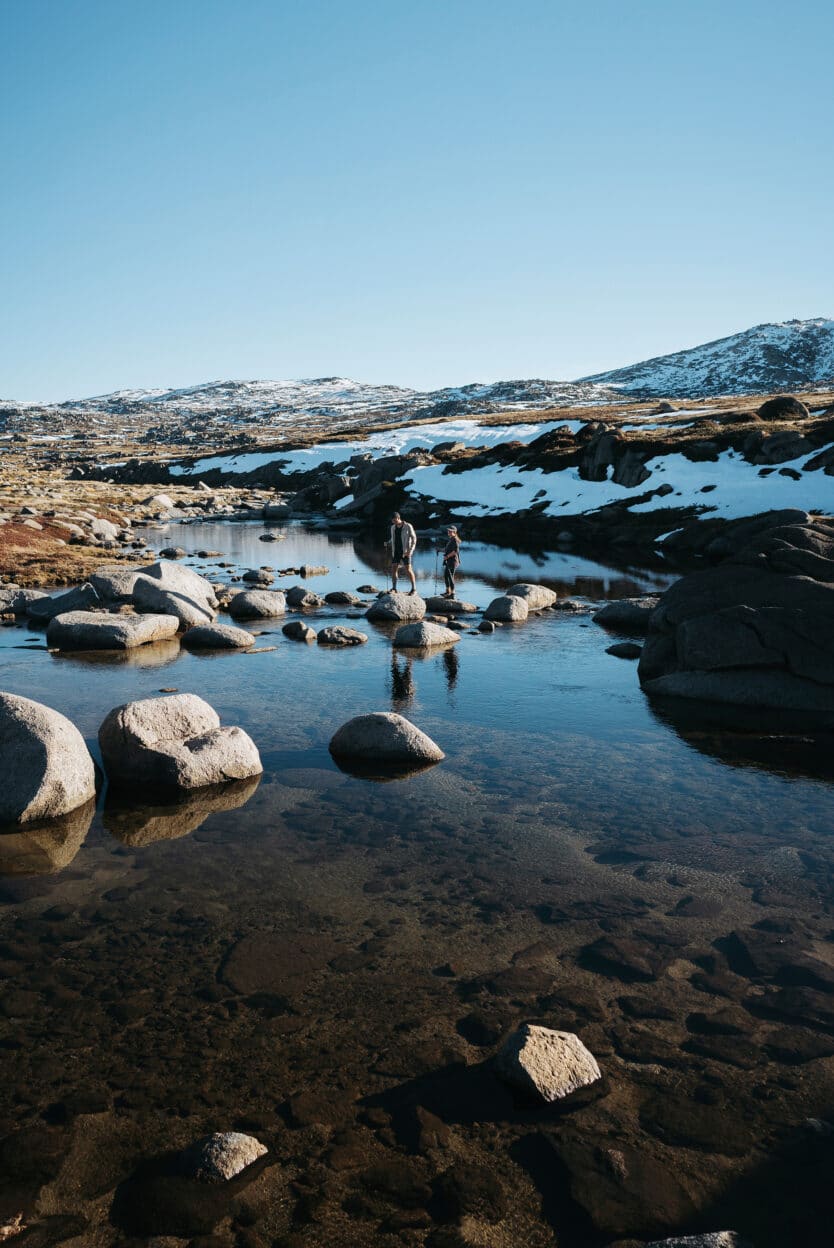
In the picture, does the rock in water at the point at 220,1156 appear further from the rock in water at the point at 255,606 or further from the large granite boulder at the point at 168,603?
the rock in water at the point at 255,606

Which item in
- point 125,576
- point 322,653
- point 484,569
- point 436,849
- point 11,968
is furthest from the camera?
point 484,569

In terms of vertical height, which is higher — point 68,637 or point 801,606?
point 801,606

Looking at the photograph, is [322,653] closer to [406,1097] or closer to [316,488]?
[406,1097]

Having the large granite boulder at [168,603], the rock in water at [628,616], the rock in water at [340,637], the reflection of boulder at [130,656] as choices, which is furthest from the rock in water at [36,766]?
the rock in water at [628,616]

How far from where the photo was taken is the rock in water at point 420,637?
82.6ft

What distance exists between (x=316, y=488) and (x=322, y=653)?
69.8 m

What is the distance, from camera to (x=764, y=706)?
61.8 feet

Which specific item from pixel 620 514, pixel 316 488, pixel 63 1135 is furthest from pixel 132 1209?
pixel 316 488

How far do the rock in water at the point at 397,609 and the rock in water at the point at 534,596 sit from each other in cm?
387

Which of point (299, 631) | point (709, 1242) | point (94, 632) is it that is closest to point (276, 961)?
point (709, 1242)

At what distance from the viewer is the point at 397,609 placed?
2988 centimetres

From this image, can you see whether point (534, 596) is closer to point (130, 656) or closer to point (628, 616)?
point (628, 616)

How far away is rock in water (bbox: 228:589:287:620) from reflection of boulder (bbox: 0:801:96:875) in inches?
701

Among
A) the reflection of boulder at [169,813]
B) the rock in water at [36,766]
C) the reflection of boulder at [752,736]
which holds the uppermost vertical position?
the rock in water at [36,766]
